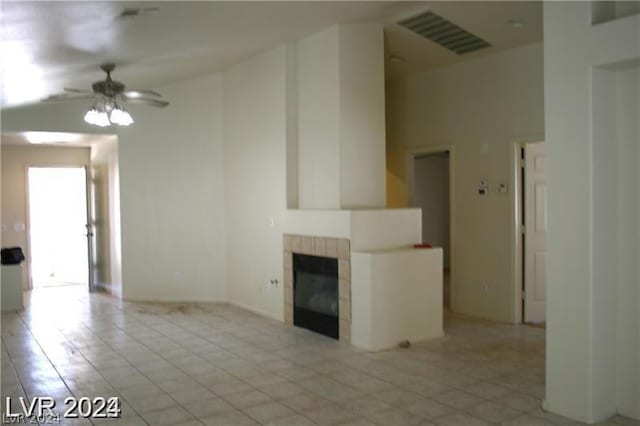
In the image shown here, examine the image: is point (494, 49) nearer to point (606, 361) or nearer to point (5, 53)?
point (606, 361)

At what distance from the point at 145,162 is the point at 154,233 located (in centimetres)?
97

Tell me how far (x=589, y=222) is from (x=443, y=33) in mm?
2941

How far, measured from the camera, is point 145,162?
24.2 feet

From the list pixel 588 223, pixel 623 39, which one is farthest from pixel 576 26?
pixel 588 223

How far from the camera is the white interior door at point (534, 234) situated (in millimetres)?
5836

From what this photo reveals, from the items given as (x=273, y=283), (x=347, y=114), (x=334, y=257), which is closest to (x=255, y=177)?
(x=273, y=283)

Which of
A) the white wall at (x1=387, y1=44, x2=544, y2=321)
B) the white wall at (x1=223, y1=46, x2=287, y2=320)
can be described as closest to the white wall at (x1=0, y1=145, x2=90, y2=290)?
the white wall at (x1=223, y1=46, x2=287, y2=320)

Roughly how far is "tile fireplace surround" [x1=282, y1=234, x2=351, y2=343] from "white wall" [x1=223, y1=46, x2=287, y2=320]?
22 centimetres

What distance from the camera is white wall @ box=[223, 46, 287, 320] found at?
6141mm

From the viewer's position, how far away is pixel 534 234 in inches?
231

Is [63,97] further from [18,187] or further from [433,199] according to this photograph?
[433,199]

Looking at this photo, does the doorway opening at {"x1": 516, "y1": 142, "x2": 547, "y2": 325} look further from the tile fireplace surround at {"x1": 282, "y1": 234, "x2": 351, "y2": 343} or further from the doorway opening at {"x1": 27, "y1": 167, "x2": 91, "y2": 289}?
the doorway opening at {"x1": 27, "y1": 167, "x2": 91, "y2": 289}

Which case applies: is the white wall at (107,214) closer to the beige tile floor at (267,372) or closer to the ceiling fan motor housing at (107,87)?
the beige tile floor at (267,372)

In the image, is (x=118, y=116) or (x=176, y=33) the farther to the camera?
(x=118, y=116)
